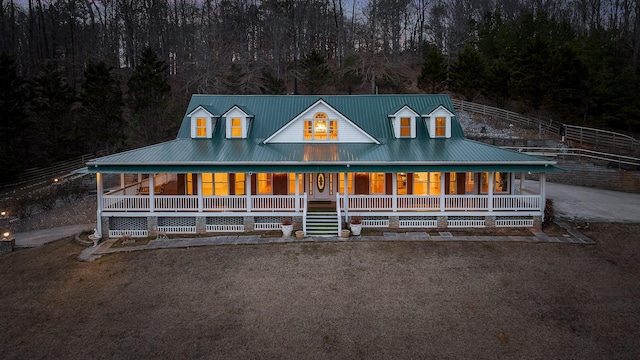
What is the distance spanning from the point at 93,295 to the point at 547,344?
13318 mm

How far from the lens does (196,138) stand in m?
22.9

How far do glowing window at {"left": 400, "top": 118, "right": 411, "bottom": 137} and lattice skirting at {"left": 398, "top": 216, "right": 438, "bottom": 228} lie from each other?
582cm

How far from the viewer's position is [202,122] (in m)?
23.1

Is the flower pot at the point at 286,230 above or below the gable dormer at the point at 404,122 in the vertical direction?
below

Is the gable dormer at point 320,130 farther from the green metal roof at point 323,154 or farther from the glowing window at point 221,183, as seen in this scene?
the glowing window at point 221,183

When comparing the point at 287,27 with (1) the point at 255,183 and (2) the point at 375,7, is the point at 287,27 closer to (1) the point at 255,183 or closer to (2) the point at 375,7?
(2) the point at 375,7

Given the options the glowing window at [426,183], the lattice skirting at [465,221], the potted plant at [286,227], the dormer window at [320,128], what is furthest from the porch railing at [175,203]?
the lattice skirting at [465,221]

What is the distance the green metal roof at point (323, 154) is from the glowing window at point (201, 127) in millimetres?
588

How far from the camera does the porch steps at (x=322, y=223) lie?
17.9 m

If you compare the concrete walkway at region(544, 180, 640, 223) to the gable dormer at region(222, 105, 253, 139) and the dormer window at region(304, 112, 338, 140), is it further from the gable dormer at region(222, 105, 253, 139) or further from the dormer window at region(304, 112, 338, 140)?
the gable dormer at region(222, 105, 253, 139)

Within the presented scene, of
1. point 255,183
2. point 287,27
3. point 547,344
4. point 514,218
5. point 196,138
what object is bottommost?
point 547,344

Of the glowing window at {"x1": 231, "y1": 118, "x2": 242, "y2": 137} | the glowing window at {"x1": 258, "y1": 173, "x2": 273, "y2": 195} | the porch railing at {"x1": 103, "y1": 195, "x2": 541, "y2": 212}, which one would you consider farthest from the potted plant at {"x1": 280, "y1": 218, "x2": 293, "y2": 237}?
the glowing window at {"x1": 231, "y1": 118, "x2": 242, "y2": 137}

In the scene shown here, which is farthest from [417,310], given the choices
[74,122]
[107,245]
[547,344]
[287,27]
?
[287,27]

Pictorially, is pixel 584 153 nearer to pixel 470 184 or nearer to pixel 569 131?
pixel 569 131
